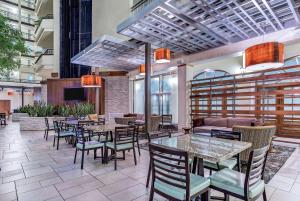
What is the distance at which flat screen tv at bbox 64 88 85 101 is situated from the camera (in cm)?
1140

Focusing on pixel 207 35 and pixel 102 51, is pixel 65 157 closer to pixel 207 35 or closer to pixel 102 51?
pixel 102 51

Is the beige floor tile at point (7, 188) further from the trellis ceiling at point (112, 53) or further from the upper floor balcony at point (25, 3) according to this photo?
the upper floor balcony at point (25, 3)

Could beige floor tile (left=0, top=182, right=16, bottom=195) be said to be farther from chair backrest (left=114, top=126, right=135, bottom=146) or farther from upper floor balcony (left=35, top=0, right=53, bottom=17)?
upper floor balcony (left=35, top=0, right=53, bottom=17)

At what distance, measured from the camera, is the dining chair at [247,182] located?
168cm

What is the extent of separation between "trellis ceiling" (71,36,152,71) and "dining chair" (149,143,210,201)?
517cm

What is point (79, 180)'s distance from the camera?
3066mm

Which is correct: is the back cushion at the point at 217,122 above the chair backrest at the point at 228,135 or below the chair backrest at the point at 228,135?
below

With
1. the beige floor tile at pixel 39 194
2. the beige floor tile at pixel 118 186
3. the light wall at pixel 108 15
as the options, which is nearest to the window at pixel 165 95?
the light wall at pixel 108 15

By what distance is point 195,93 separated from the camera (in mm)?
8086

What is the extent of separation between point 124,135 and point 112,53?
4.90 metres

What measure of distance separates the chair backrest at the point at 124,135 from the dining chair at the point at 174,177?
1.73 meters

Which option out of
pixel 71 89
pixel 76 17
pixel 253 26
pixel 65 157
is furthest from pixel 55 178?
pixel 76 17

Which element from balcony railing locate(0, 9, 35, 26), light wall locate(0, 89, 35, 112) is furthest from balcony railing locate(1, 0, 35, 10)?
light wall locate(0, 89, 35, 112)

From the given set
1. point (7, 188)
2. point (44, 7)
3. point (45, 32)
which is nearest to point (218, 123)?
point (7, 188)
